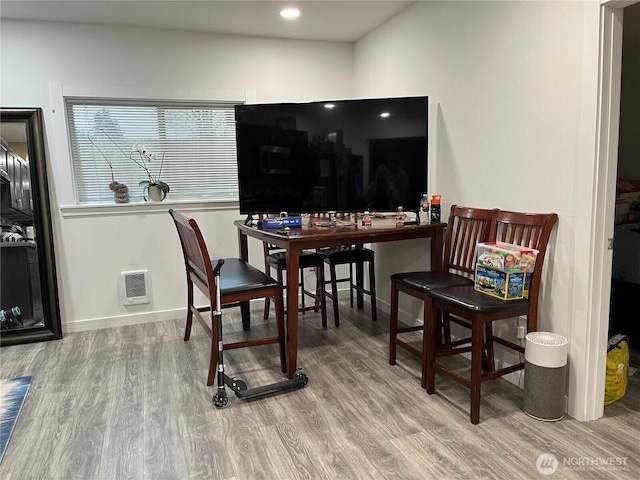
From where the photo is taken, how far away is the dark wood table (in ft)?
8.41

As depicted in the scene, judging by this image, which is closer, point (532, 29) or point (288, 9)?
point (532, 29)

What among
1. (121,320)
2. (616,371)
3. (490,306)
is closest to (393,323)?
(490,306)

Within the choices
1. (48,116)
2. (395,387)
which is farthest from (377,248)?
(48,116)

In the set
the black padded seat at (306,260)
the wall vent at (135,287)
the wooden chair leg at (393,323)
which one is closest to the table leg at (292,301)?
the wooden chair leg at (393,323)

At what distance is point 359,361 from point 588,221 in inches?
62.5

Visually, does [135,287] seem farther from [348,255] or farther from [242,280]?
[348,255]

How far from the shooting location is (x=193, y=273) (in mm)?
3072

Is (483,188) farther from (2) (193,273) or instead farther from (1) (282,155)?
(2) (193,273)

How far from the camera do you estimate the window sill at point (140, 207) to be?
11.8 feet

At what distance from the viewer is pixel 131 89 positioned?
11.9 feet

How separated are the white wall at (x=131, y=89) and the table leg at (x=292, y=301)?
1601 mm

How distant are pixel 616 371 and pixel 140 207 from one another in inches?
136

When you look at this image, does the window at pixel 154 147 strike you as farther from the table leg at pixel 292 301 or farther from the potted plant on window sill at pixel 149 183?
the table leg at pixel 292 301

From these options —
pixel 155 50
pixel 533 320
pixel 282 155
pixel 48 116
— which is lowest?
pixel 533 320
